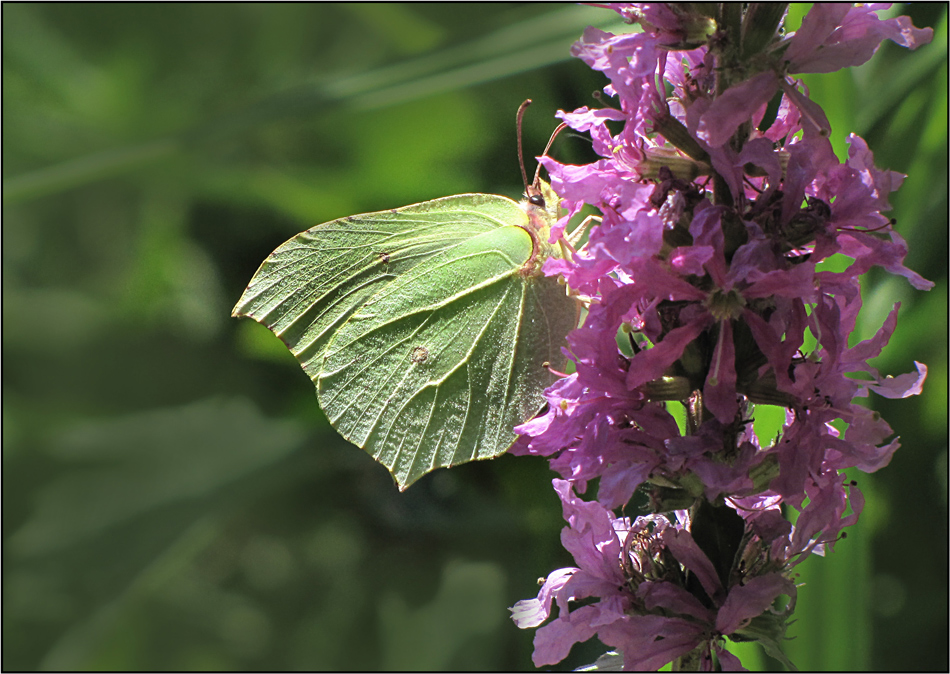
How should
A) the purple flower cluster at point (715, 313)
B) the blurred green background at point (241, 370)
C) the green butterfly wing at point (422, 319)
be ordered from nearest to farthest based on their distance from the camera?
1. the purple flower cluster at point (715, 313)
2. the green butterfly wing at point (422, 319)
3. the blurred green background at point (241, 370)

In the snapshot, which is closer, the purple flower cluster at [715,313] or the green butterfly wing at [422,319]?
the purple flower cluster at [715,313]

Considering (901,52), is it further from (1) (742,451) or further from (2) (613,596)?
(2) (613,596)

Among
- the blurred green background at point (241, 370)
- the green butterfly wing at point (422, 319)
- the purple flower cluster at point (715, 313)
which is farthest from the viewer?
the blurred green background at point (241, 370)

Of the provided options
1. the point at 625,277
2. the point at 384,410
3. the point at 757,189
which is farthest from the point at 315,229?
the point at 757,189

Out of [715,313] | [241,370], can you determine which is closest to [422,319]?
[715,313]

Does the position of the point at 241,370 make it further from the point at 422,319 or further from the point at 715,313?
the point at 715,313

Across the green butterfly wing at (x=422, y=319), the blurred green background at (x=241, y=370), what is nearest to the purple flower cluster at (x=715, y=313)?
the green butterfly wing at (x=422, y=319)

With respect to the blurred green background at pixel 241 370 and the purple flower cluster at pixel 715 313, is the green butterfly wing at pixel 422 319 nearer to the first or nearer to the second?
the purple flower cluster at pixel 715 313
